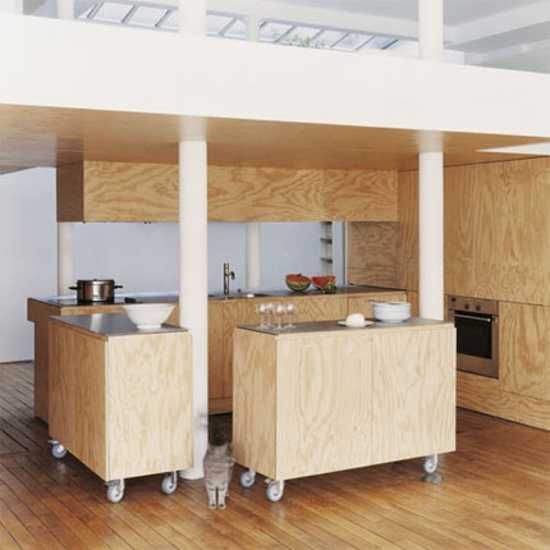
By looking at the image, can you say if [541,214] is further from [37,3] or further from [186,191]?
[37,3]

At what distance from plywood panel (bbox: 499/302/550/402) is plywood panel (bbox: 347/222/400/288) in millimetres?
1409

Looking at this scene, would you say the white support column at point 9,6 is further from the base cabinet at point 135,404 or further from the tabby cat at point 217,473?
the tabby cat at point 217,473

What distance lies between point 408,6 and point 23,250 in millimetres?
4880

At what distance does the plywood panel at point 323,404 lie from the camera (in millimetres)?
4730

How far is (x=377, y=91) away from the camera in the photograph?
4688 millimetres

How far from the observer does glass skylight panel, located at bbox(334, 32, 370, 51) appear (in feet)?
36.2

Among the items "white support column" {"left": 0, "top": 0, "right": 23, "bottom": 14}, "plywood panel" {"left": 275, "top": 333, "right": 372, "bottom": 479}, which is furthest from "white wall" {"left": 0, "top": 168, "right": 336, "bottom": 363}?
"white support column" {"left": 0, "top": 0, "right": 23, "bottom": 14}

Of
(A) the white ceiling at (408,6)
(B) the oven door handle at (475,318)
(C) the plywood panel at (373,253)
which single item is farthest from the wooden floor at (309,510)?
(A) the white ceiling at (408,6)

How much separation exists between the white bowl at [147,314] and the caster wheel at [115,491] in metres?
0.83

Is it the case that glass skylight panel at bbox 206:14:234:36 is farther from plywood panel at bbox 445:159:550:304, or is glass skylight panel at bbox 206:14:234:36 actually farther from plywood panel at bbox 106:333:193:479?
plywood panel at bbox 106:333:193:479

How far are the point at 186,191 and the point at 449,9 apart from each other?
5.21 m

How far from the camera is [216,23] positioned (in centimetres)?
1023

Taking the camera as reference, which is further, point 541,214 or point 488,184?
point 488,184

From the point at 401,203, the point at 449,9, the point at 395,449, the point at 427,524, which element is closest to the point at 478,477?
the point at 395,449
